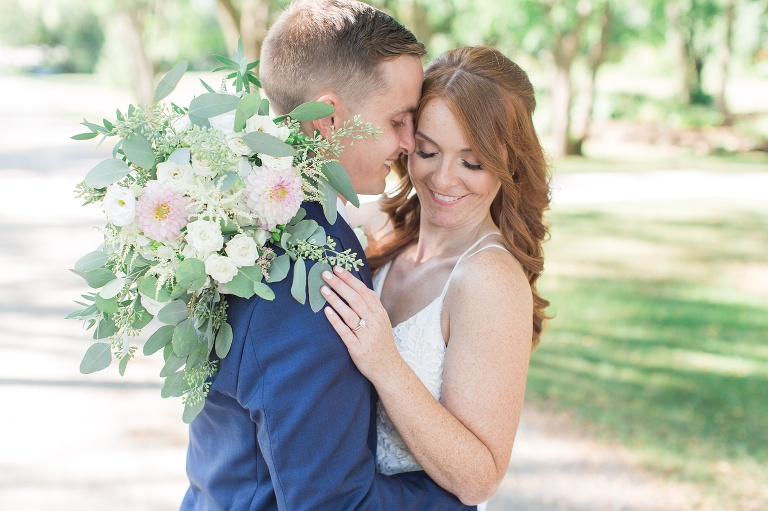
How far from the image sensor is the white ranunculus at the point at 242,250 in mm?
1772

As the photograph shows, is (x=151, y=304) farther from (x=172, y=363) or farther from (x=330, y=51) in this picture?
(x=330, y=51)

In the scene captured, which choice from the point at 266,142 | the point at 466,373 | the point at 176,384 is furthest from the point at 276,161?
the point at 466,373

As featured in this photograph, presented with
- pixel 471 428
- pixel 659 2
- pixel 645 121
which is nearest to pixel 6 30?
pixel 645 121

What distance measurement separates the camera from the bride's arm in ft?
6.50

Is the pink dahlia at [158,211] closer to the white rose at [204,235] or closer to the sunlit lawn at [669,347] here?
the white rose at [204,235]

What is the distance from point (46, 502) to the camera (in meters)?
4.43

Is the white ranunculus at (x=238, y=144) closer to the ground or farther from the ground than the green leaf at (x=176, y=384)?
farther from the ground

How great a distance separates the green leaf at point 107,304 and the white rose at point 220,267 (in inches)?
11.9

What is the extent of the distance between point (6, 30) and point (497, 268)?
245 feet

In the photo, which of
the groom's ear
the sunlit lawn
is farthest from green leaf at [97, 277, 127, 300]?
the sunlit lawn

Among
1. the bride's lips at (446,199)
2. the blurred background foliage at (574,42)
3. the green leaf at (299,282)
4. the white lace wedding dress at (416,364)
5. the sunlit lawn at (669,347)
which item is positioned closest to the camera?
the green leaf at (299,282)

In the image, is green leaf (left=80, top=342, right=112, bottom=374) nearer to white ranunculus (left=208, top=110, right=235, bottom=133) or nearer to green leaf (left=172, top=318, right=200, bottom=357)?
green leaf (left=172, top=318, right=200, bottom=357)

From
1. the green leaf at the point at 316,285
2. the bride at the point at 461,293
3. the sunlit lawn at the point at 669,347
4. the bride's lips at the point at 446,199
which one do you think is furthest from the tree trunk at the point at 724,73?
the green leaf at the point at 316,285

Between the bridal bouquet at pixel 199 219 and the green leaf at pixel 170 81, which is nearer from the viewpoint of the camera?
the bridal bouquet at pixel 199 219
